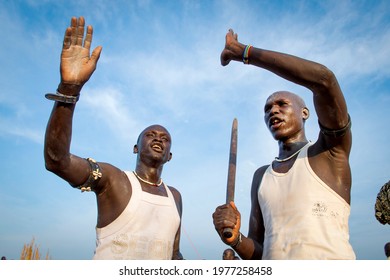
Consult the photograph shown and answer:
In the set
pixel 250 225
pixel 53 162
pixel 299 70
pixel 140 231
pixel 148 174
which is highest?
pixel 299 70

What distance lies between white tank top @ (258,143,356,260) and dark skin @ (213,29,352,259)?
0.39 feet

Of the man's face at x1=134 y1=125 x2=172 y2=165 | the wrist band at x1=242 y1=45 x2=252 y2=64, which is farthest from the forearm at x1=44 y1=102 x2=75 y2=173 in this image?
the man's face at x1=134 y1=125 x2=172 y2=165

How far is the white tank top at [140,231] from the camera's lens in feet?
13.6

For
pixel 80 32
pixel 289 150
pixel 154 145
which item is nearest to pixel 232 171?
pixel 289 150

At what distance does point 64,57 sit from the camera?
329 cm

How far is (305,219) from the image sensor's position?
10.5 feet

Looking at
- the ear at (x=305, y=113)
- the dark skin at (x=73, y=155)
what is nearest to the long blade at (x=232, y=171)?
the ear at (x=305, y=113)

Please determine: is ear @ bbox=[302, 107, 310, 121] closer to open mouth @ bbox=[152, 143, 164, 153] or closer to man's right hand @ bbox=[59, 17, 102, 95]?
open mouth @ bbox=[152, 143, 164, 153]

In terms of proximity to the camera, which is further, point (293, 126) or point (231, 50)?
point (293, 126)

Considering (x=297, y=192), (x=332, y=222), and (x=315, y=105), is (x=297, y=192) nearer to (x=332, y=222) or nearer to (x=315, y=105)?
(x=332, y=222)

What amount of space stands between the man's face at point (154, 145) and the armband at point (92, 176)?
109cm

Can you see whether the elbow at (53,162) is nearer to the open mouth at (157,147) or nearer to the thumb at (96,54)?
the thumb at (96,54)

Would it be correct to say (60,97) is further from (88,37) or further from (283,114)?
(283,114)

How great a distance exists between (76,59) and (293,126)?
2.38 metres
